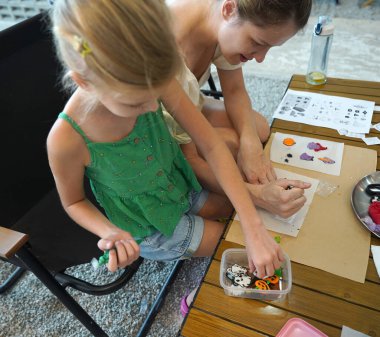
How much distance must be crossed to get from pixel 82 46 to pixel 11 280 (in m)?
1.16

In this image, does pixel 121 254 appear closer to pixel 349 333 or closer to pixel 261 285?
pixel 261 285

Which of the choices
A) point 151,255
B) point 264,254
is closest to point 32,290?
point 151,255

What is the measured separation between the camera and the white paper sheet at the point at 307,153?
36.3 inches

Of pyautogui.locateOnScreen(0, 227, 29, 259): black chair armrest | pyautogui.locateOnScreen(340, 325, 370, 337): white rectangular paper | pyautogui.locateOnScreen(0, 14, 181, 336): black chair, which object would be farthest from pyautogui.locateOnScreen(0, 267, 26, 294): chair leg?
pyautogui.locateOnScreen(340, 325, 370, 337): white rectangular paper

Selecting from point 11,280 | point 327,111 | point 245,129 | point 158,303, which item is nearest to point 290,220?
point 245,129

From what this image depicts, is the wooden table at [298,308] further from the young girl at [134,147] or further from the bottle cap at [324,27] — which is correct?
the bottle cap at [324,27]

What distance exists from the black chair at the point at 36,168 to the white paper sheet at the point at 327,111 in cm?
68

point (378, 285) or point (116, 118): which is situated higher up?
point (116, 118)

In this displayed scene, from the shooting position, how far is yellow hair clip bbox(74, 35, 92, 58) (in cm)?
50

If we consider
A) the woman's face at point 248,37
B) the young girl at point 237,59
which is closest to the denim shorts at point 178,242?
the young girl at point 237,59

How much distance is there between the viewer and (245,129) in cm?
110

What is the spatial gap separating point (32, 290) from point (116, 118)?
907 mm

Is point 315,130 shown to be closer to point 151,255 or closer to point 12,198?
point 151,255

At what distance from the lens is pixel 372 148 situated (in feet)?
3.17
